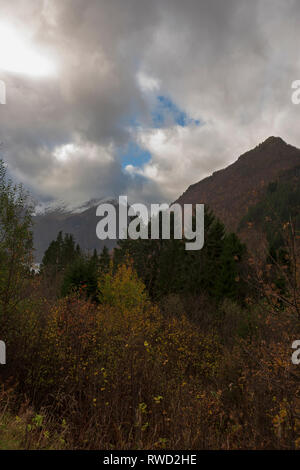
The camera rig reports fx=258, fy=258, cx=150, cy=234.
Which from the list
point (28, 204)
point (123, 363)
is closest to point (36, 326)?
point (123, 363)

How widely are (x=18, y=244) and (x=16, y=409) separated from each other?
523cm

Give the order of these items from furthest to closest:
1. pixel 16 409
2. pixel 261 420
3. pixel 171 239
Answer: pixel 171 239 → pixel 16 409 → pixel 261 420

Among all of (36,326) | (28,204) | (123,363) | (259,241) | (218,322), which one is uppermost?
(28,204)

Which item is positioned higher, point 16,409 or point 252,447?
point 252,447

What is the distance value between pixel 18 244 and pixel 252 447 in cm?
902

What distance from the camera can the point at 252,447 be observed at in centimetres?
468

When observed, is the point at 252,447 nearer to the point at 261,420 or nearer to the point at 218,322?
the point at 261,420

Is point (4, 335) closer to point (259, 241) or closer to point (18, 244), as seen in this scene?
point (18, 244)

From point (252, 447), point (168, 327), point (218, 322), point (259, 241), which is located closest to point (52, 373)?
point (252, 447)

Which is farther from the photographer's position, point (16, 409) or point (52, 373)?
point (52, 373)

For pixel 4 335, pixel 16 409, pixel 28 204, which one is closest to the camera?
pixel 16 409
